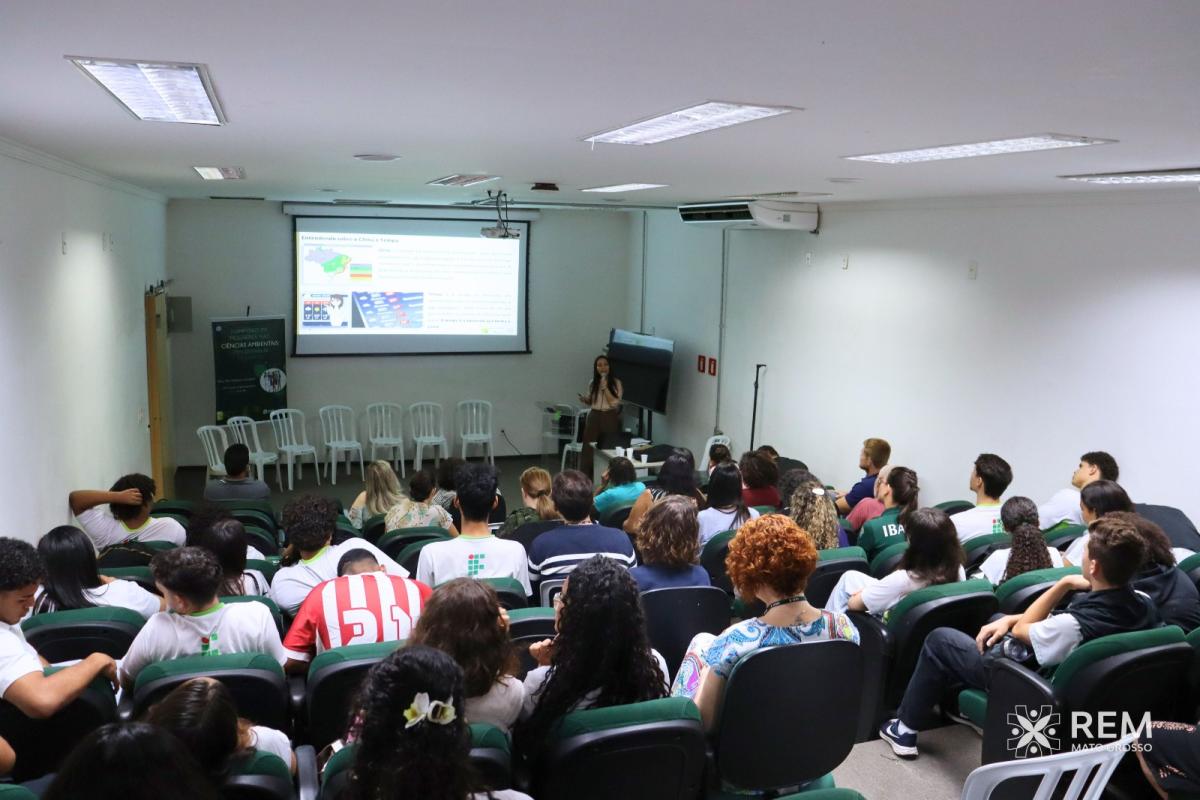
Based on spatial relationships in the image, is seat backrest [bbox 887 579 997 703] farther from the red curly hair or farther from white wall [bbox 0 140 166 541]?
white wall [bbox 0 140 166 541]

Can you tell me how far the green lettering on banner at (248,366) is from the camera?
10438 millimetres

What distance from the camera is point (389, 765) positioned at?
190 cm

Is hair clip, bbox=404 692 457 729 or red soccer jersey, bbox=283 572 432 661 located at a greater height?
hair clip, bbox=404 692 457 729

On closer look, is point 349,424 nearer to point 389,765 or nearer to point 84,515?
point 84,515

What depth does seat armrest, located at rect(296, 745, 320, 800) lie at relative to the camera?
8.41 feet

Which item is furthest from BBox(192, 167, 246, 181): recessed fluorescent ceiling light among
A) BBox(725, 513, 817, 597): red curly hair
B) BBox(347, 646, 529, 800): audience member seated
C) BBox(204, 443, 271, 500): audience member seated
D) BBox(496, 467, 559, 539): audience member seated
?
BBox(347, 646, 529, 800): audience member seated

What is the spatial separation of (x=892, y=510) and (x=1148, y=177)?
2269 millimetres

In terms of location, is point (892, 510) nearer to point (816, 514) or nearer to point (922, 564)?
point (816, 514)

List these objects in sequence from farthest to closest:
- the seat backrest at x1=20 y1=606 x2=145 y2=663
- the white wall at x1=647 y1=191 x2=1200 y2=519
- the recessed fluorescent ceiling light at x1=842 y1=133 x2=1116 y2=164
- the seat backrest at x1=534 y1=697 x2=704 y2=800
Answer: the white wall at x1=647 y1=191 x2=1200 y2=519, the recessed fluorescent ceiling light at x1=842 y1=133 x2=1116 y2=164, the seat backrest at x1=20 y1=606 x2=145 y2=663, the seat backrest at x1=534 y1=697 x2=704 y2=800

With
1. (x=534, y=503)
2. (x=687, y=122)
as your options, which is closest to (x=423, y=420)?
(x=534, y=503)

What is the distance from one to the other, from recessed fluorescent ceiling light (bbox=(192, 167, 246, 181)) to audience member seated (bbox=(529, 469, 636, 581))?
354 centimetres

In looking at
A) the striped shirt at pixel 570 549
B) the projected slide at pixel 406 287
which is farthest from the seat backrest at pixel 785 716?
the projected slide at pixel 406 287

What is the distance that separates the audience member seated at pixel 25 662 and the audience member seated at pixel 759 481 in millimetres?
3964

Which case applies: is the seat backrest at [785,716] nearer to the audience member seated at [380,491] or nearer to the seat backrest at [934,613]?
the seat backrest at [934,613]
